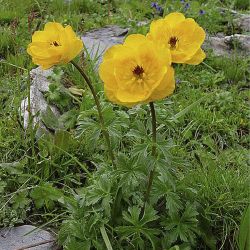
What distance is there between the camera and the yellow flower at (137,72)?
1588 millimetres

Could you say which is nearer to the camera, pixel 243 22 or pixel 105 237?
pixel 105 237

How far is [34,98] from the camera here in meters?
3.16

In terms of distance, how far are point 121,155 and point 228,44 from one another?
8.81 ft

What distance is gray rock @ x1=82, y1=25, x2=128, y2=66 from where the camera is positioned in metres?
4.09

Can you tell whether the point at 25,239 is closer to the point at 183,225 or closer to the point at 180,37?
the point at 183,225

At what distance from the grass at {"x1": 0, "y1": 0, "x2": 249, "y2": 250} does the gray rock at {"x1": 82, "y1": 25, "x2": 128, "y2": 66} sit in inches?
6.1

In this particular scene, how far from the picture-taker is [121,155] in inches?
77.6

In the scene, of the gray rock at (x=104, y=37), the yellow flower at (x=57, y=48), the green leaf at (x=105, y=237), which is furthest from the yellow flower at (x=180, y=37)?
the gray rock at (x=104, y=37)

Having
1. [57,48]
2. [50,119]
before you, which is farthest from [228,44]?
[57,48]

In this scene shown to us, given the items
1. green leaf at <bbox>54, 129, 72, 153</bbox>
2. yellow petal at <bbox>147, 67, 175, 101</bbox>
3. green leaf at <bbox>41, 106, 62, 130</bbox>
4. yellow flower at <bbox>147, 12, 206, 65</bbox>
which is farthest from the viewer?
green leaf at <bbox>41, 106, 62, 130</bbox>

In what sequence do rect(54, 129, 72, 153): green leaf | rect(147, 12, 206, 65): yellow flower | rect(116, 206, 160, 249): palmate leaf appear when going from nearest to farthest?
rect(147, 12, 206, 65): yellow flower
rect(116, 206, 160, 249): palmate leaf
rect(54, 129, 72, 153): green leaf

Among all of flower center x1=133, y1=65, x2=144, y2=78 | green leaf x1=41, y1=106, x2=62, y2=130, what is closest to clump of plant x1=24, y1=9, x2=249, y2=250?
flower center x1=133, y1=65, x2=144, y2=78

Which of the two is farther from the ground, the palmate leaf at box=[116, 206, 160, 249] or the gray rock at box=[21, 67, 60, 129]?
the palmate leaf at box=[116, 206, 160, 249]

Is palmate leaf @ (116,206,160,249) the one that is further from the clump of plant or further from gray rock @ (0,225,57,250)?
gray rock @ (0,225,57,250)
